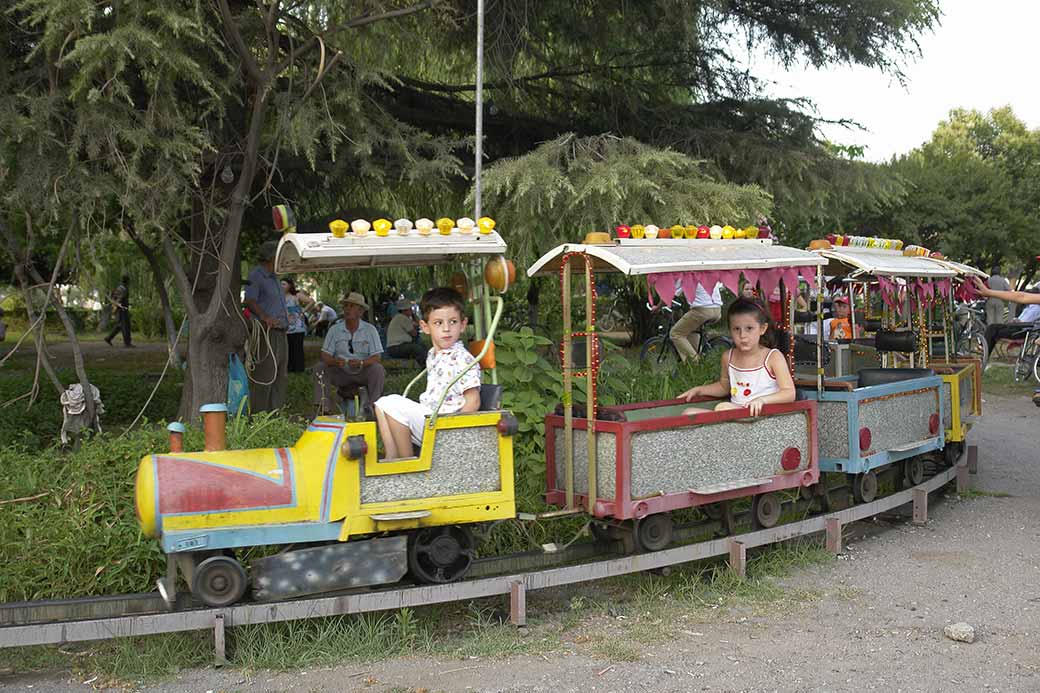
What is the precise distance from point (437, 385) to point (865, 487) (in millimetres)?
3911

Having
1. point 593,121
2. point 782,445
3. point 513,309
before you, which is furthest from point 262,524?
point 513,309

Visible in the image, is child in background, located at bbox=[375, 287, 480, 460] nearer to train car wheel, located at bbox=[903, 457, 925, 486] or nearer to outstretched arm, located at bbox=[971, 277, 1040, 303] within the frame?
outstretched arm, located at bbox=[971, 277, 1040, 303]

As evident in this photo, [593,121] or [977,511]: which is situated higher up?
[593,121]

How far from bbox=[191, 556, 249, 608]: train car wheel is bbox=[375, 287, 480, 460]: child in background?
990mm

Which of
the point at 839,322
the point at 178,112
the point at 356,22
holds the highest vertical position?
the point at 356,22

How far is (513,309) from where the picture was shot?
21.4m

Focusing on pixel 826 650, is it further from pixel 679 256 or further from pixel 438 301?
pixel 438 301

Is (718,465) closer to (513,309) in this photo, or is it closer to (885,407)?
(885,407)

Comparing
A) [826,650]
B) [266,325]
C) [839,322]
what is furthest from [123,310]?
[826,650]

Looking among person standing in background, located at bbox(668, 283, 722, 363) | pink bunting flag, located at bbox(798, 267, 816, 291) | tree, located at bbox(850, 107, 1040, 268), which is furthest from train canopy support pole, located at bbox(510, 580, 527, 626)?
tree, located at bbox(850, 107, 1040, 268)

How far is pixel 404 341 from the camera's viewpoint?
15.7 metres

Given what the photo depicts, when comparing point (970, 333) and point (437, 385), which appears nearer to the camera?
point (437, 385)

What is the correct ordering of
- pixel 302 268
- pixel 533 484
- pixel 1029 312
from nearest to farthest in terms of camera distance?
pixel 302 268 < pixel 533 484 < pixel 1029 312

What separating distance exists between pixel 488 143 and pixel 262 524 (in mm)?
6714
